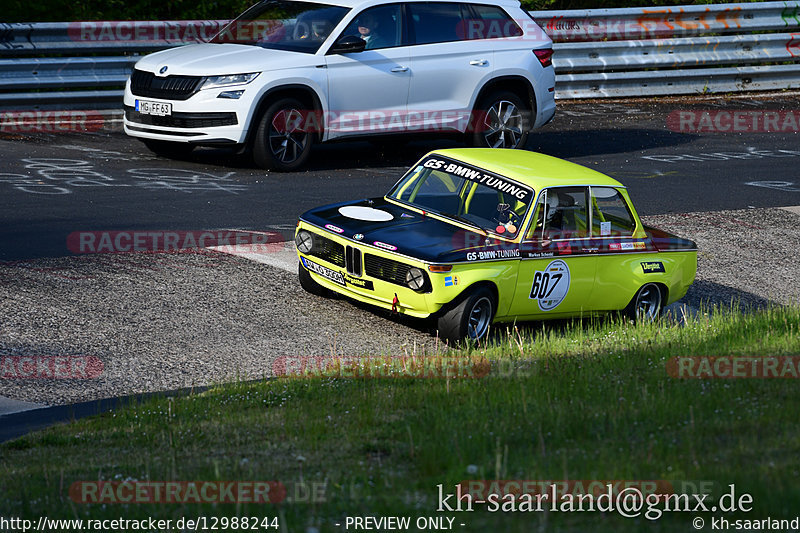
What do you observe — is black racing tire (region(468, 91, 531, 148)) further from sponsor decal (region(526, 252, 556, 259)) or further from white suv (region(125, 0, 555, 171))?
sponsor decal (region(526, 252, 556, 259))

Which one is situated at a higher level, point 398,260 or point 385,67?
point 385,67

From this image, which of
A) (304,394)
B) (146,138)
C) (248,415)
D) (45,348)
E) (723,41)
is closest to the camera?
(248,415)

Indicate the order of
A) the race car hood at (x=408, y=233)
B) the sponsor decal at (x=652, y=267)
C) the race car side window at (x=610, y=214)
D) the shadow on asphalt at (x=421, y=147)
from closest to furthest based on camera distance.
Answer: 1. the race car hood at (x=408, y=233)
2. the race car side window at (x=610, y=214)
3. the sponsor decal at (x=652, y=267)
4. the shadow on asphalt at (x=421, y=147)

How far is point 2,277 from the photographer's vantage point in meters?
9.06

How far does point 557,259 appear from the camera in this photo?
29.3ft

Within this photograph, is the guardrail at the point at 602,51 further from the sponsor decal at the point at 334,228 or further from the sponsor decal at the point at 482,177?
the sponsor decal at the point at 334,228

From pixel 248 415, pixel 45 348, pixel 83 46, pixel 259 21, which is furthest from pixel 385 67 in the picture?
pixel 248 415

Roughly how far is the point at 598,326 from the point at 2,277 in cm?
500

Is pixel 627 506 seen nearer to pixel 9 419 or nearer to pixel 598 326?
pixel 9 419
